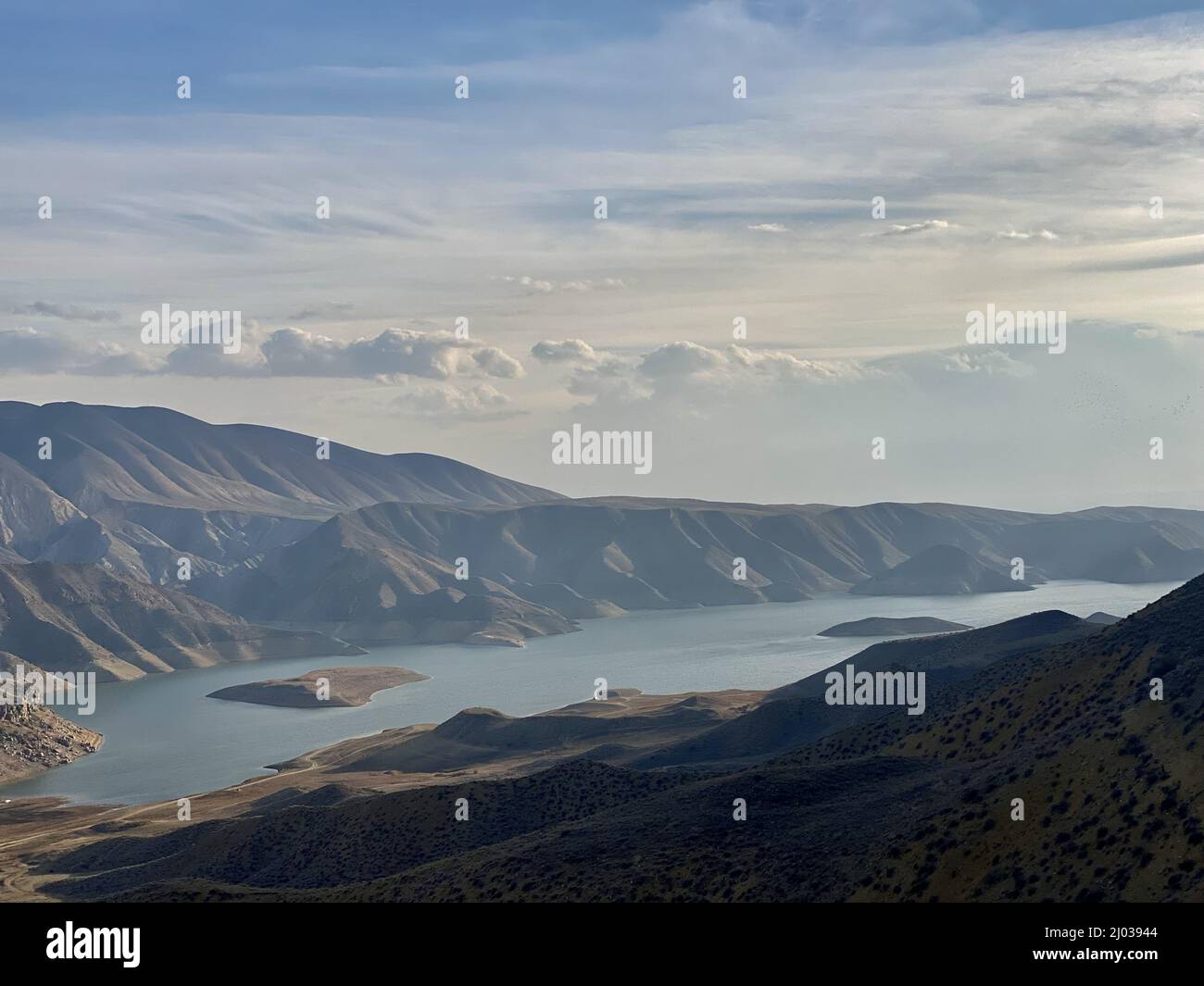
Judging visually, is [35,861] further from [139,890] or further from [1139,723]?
[1139,723]

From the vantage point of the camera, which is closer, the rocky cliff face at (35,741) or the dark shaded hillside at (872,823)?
the dark shaded hillside at (872,823)

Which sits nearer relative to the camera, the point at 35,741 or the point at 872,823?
the point at 872,823

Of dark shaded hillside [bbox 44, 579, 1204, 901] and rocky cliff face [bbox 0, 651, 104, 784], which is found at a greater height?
dark shaded hillside [bbox 44, 579, 1204, 901]

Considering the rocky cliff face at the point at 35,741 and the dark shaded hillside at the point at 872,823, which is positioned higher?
the dark shaded hillside at the point at 872,823

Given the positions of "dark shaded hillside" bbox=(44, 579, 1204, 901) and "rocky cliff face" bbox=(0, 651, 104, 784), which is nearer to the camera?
"dark shaded hillside" bbox=(44, 579, 1204, 901)

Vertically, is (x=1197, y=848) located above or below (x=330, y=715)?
above

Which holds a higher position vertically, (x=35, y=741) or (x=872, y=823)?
(x=872, y=823)
